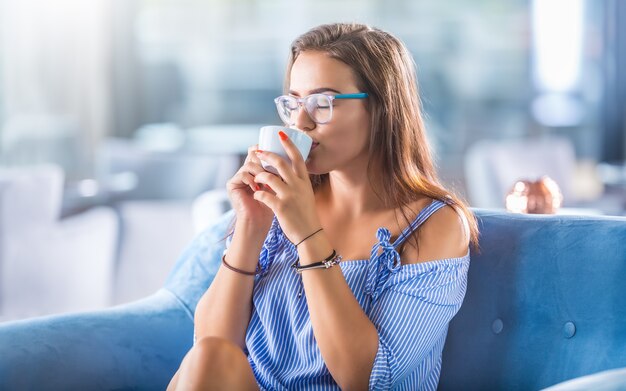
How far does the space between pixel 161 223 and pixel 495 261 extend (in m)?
1.91

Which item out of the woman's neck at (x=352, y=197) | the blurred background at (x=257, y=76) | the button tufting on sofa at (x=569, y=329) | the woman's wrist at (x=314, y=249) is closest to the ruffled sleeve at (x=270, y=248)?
the woman's neck at (x=352, y=197)

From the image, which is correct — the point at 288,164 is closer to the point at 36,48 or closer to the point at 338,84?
the point at 338,84

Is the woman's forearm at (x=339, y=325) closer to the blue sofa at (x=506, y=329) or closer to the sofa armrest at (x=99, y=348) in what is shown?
the blue sofa at (x=506, y=329)

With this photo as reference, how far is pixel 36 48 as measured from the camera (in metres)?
5.15

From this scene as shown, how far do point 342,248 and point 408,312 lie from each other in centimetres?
21

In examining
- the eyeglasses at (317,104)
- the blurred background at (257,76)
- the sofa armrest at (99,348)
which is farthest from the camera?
the blurred background at (257,76)

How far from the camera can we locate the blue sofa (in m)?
1.45

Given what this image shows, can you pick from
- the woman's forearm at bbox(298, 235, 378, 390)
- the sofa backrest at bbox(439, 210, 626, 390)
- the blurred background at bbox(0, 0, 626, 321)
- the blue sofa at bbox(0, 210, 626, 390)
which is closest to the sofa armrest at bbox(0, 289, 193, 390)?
the blue sofa at bbox(0, 210, 626, 390)

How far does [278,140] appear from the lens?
1.36 m

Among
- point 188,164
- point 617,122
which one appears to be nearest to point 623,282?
point 188,164

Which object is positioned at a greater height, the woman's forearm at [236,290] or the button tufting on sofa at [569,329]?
the woman's forearm at [236,290]

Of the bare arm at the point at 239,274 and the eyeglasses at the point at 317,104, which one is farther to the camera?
the bare arm at the point at 239,274

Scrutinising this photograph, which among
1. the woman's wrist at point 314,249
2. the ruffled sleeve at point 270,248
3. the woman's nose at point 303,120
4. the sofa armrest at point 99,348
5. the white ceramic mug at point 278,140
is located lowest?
the sofa armrest at point 99,348

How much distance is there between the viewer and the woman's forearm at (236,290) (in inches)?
59.7
